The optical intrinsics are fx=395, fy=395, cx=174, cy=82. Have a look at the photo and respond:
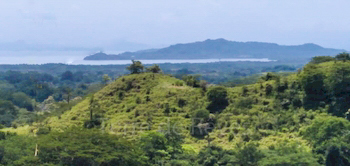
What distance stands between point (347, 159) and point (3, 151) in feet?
84.9

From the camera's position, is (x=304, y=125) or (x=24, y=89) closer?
(x=304, y=125)

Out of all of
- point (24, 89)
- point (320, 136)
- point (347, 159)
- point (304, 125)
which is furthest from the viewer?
point (24, 89)

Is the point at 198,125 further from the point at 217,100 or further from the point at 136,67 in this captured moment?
the point at 136,67

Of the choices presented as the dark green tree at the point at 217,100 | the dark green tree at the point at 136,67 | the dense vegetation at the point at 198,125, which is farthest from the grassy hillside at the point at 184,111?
the dark green tree at the point at 136,67

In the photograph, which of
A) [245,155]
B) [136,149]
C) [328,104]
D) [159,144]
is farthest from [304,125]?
[136,149]

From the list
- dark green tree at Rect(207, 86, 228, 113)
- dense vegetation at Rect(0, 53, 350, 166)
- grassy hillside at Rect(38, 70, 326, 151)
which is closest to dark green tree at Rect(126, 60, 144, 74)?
dense vegetation at Rect(0, 53, 350, 166)

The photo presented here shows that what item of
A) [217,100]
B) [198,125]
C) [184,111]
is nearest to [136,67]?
[184,111]

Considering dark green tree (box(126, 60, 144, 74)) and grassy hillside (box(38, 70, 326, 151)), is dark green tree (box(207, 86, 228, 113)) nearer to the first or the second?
grassy hillside (box(38, 70, 326, 151))

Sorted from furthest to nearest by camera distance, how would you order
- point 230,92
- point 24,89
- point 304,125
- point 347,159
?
point 24,89
point 230,92
point 304,125
point 347,159

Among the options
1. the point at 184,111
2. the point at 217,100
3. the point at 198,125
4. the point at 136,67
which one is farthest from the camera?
the point at 136,67

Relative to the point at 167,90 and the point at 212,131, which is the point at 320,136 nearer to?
the point at 212,131

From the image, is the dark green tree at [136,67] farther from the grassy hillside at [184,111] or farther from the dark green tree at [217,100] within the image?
the dark green tree at [217,100]

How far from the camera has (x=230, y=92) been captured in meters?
46.2

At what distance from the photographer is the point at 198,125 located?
133ft
